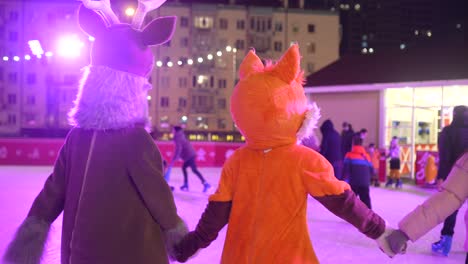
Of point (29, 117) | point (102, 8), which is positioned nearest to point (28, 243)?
point (102, 8)

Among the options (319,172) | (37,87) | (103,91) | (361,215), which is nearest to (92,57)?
(103,91)

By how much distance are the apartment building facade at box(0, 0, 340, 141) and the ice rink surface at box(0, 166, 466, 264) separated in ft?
101

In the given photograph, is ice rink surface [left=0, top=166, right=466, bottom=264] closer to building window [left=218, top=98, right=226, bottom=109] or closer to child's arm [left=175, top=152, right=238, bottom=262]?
child's arm [left=175, top=152, right=238, bottom=262]

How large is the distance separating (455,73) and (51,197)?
49.5ft

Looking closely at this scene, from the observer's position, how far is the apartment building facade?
43.9m

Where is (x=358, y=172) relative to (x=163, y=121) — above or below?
above

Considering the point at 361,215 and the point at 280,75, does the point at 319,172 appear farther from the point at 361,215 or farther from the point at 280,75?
the point at 280,75

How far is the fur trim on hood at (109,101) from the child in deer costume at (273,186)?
1.69ft

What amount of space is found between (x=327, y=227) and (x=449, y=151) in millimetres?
2067

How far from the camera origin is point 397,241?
2.72 m

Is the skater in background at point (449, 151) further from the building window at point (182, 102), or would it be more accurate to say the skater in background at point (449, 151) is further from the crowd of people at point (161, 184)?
the building window at point (182, 102)

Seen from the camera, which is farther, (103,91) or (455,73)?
(455,73)

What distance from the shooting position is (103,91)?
2.69m

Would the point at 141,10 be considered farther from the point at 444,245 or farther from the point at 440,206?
the point at 444,245
